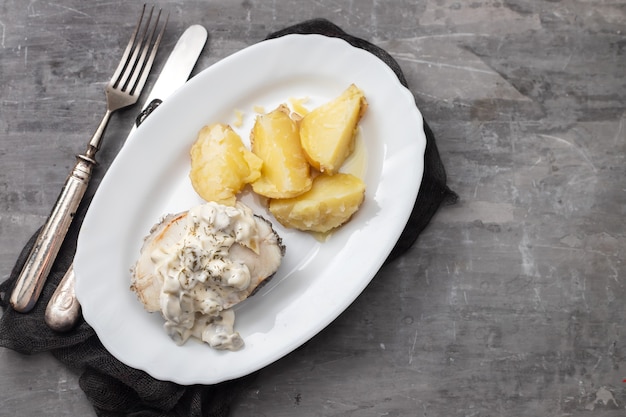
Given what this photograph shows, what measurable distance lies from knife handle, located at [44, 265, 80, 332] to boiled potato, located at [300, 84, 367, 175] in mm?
1050

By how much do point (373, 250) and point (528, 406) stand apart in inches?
36.7

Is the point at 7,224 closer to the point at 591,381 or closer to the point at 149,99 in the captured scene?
the point at 149,99

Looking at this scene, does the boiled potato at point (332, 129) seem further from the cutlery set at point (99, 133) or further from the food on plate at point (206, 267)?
the cutlery set at point (99, 133)

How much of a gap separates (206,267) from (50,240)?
0.73 meters

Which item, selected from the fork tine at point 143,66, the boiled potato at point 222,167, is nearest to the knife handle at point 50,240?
the fork tine at point 143,66

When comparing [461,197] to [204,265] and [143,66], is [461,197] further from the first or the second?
[143,66]

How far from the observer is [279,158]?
7.62ft

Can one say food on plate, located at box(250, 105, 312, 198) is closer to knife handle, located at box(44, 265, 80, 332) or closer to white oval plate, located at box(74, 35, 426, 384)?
white oval plate, located at box(74, 35, 426, 384)

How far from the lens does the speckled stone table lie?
2.56 m

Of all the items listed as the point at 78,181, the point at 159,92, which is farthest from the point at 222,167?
the point at 78,181

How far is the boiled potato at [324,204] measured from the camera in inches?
91.2

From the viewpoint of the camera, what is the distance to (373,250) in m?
2.37

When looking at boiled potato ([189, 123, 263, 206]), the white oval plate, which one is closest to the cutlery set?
the white oval plate

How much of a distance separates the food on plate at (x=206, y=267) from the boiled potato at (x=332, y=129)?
12.7 inches
